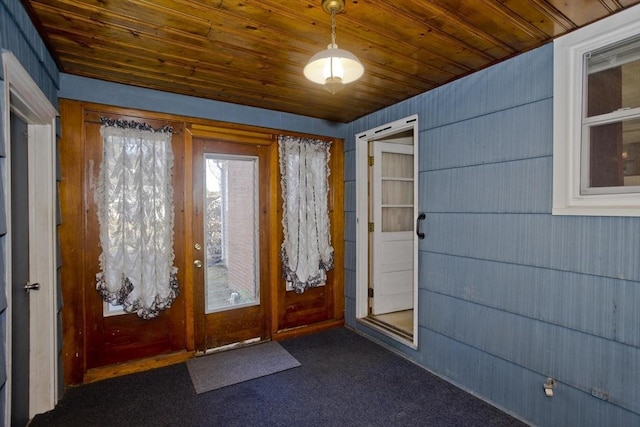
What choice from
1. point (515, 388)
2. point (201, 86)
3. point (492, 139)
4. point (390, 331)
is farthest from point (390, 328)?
point (201, 86)

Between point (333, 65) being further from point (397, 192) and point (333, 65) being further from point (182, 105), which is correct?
point (397, 192)

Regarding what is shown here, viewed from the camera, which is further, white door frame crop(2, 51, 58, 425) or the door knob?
white door frame crop(2, 51, 58, 425)

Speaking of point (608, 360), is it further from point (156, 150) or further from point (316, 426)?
point (156, 150)

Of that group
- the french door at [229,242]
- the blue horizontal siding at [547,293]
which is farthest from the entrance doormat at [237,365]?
the blue horizontal siding at [547,293]

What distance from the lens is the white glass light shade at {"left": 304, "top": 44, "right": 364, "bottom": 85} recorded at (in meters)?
1.58

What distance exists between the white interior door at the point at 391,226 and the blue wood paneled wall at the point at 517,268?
0.86 m

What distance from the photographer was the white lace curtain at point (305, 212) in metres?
3.53

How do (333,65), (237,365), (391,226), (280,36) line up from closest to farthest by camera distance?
(333,65), (280,36), (237,365), (391,226)

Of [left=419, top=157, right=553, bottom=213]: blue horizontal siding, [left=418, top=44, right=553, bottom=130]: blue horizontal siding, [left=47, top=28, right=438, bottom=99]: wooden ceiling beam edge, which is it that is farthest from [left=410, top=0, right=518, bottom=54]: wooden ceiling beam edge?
[left=419, top=157, right=553, bottom=213]: blue horizontal siding

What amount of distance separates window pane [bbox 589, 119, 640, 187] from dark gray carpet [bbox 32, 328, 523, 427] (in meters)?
1.66

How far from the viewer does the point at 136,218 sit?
9.11ft

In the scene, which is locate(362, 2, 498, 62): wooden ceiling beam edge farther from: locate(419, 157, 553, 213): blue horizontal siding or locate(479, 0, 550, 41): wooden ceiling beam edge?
locate(419, 157, 553, 213): blue horizontal siding

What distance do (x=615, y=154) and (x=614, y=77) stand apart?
45 cm

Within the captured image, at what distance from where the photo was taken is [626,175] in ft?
5.92
